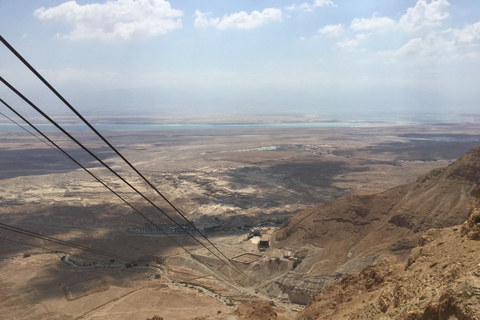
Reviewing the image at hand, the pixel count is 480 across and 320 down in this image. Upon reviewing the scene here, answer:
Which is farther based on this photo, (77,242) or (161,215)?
(161,215)

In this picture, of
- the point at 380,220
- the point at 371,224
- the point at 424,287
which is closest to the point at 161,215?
the point at 371,224

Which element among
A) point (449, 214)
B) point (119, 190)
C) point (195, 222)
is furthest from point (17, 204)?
point (449, 214)

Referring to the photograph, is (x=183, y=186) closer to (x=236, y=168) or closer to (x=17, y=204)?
(x=236, y=168)

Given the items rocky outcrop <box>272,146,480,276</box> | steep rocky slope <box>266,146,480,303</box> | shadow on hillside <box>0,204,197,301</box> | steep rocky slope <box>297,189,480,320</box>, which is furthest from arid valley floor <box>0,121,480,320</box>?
steep rocky slope <box>297,189,480,320</box>

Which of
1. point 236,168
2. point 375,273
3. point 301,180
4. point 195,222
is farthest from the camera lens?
point 236,168

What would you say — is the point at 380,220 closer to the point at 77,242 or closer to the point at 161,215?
the point at 161,215

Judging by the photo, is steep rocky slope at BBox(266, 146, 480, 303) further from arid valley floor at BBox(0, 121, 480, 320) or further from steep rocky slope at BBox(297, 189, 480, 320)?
steep rocky slope at BBox(297, 189, 480, 320)
